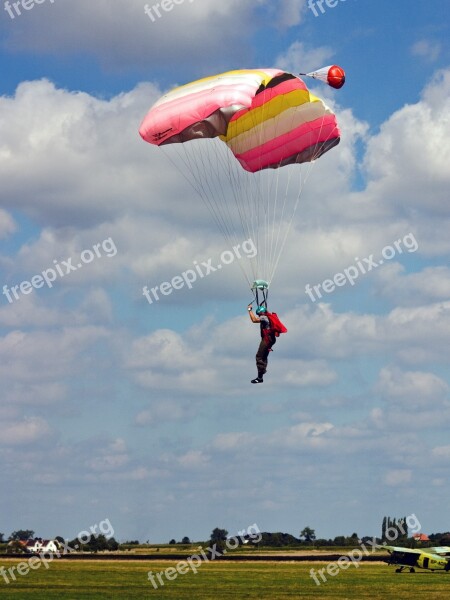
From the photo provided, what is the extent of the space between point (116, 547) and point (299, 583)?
238 ft

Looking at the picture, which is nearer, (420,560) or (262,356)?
(262,356)

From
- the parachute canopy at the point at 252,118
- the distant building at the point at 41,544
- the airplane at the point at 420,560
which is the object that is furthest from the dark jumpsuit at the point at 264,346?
the distant building at the point at 41,544

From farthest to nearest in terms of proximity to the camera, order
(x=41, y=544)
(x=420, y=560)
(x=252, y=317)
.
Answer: (x=41, y=544) < (x=420, y=560) < (x=252, y=317)

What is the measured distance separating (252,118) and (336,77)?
415 cm

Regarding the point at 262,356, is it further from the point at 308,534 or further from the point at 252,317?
the point at 308,534

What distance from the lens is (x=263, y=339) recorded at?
30.9 m

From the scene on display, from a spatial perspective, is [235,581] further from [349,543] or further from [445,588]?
[349,543]

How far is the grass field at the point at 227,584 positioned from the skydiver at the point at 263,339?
10.2 metres

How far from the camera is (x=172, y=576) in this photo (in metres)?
48.2

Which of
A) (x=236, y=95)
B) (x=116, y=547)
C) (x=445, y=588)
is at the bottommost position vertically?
(x=445, y=588)

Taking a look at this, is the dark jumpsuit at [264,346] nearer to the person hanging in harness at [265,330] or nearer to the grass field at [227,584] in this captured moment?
the person hanging in harness at [265,330]

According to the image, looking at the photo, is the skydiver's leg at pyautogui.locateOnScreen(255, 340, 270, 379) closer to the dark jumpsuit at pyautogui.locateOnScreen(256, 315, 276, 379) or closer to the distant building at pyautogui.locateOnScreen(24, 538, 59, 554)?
the dark jumpsuit at pyautogui.locateOnScreen(256, 315, 276, 379)

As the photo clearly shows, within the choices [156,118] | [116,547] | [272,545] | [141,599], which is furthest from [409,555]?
[272,545]

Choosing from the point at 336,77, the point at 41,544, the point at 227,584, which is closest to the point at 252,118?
the point at 336,77
